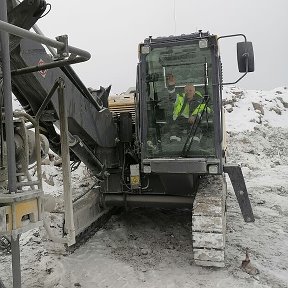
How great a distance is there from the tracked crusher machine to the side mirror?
0.04ft

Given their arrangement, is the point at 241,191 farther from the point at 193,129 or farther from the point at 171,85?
the point at 171,85

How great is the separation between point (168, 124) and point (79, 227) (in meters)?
1.80

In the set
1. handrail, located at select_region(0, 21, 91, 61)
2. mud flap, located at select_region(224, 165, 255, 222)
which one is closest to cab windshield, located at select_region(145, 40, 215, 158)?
mud flap, located at select_region(224, 165, 255, 222)

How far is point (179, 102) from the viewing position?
4863 millimetres

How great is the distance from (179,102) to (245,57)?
3.36 ft

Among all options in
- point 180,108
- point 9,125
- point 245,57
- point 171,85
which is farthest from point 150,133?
point 9,125

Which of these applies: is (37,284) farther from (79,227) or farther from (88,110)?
(88,110)

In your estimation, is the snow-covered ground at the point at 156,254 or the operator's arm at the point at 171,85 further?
the operator's arm at the point at 171,85

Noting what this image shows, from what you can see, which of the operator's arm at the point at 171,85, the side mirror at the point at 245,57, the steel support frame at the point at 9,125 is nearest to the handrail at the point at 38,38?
the steel support frame at the point at 9,125

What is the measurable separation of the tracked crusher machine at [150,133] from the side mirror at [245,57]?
0.01m

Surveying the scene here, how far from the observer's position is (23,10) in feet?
8.76

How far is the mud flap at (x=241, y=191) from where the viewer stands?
494 centimetres

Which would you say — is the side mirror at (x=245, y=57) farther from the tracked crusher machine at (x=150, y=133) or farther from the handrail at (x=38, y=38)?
the handrail at (x=38, y=38)

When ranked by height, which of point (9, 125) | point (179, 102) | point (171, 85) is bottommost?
point (9, 125)
